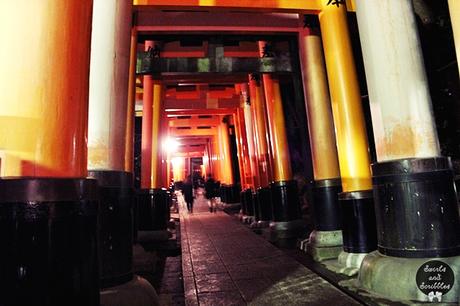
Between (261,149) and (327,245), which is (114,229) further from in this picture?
(261,149)

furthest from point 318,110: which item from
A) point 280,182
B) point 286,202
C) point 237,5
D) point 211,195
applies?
point 211,195

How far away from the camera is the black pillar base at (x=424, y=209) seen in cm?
285

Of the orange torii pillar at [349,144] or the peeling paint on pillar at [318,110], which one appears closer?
the orange torii pillar at [349,144]

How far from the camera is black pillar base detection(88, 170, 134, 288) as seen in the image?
2734 millimetres

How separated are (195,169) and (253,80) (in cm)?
3490

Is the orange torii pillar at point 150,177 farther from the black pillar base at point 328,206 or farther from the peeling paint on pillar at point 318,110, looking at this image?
the black pillar base at point 328,206

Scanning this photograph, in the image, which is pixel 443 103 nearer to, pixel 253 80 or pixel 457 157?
pixel 457 157

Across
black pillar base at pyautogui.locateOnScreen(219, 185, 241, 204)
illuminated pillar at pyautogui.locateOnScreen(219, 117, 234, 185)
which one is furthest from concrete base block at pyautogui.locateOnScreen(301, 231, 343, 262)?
illuminated pillar at pyautogui.locateOnScreen(219, 117, 234, 185)

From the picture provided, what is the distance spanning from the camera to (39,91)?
1592mm

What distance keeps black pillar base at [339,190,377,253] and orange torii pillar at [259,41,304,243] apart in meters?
3.31

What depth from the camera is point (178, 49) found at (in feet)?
29.0

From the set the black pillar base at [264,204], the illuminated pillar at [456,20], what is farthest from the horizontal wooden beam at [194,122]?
the illuminated pillar at [456,20]

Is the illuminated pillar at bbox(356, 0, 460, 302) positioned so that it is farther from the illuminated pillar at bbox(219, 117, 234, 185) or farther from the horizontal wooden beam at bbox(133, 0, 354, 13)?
the illuminated pillar at bbox(219, 117, 234, 185)

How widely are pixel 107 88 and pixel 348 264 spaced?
3417 millimetres
